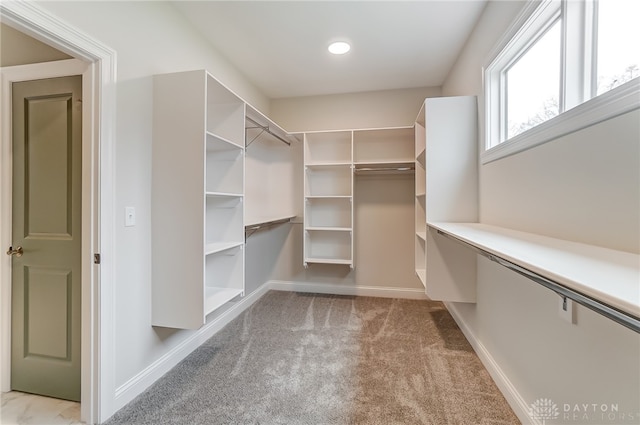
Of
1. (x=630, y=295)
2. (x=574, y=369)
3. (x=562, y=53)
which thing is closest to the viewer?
(x=630, y=295)

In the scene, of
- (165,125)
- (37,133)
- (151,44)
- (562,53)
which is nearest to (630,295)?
(562,53)

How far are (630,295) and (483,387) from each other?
175cm

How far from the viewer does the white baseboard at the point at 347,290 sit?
3554 mm

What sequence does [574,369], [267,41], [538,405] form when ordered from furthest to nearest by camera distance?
[267,41] → [538,405] → [574,369]

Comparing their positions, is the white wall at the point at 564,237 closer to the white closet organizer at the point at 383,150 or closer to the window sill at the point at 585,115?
the window sill at the point at 585,115

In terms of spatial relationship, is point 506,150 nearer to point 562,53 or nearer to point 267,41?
point 562,53

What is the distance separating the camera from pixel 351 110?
3637 millimetres

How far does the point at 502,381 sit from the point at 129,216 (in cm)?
260

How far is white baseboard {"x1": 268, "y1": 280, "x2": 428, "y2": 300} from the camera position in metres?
3.55

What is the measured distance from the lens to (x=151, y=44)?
184 cm

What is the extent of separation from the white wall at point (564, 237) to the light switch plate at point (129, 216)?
91.2 inches

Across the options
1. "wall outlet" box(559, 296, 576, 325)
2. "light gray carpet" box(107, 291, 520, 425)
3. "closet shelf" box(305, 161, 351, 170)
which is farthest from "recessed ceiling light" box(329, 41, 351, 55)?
"light gray carpet" box(107, 291, 520, 425)

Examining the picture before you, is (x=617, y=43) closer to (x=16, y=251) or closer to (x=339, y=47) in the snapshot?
(x=339, y=47)

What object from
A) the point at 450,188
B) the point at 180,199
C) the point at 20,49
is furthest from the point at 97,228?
the point at 450,188
